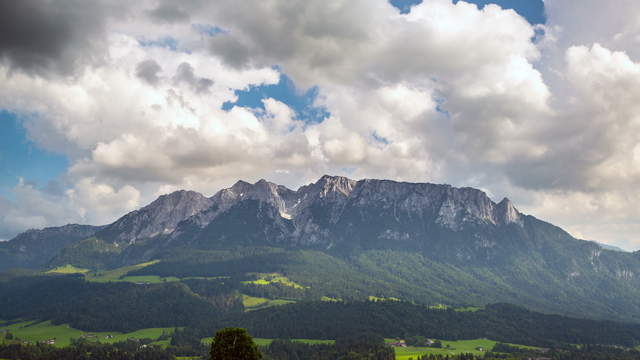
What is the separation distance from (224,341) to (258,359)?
10460 millimetres

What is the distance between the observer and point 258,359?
134375 millimetres

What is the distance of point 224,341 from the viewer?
5143 inches
